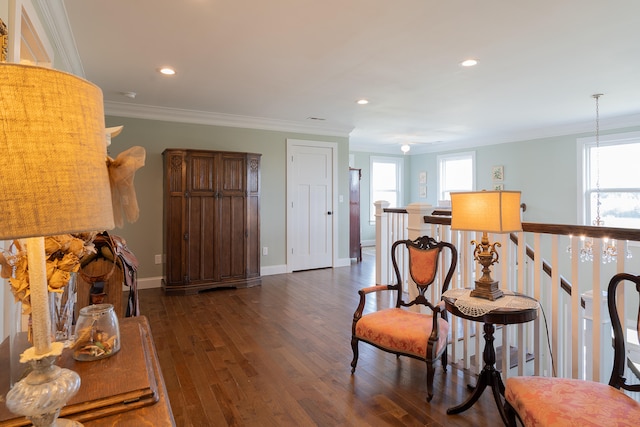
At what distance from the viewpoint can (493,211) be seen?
6.57 feet

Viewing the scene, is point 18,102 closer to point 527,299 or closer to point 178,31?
point 527,299

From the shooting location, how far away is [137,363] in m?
1.03

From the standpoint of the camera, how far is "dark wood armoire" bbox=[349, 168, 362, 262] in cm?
721

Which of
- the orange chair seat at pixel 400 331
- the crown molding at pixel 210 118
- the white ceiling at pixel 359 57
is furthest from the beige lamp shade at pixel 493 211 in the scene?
the crown molding at pixel 210 118

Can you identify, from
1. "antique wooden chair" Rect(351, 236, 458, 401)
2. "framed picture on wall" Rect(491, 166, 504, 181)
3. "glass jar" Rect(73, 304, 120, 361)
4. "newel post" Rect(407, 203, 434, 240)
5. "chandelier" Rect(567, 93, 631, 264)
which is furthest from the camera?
"framed picture on wall" Rect(491, 166, 504, 181)

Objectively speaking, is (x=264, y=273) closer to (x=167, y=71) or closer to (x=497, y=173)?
(x=167, y=71)

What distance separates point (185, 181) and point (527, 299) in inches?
162

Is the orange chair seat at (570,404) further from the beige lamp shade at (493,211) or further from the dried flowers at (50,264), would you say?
the dried flowers at (50,264)

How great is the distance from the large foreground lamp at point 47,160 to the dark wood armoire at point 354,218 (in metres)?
6.59

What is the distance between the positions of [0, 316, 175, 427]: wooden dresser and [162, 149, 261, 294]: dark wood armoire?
12.4 ft

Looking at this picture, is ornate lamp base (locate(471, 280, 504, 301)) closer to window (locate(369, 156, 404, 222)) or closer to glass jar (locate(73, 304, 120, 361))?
glass jar (locate(73, 304, 120, 361))

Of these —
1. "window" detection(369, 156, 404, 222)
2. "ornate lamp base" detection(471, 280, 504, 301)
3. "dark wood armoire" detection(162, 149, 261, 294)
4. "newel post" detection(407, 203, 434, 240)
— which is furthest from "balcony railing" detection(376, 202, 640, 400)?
"window" detection(369, 156, 404, 222)

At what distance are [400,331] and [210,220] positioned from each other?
332 centimetres

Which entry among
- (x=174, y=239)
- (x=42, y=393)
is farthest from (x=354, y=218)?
(x=42, y=393)
